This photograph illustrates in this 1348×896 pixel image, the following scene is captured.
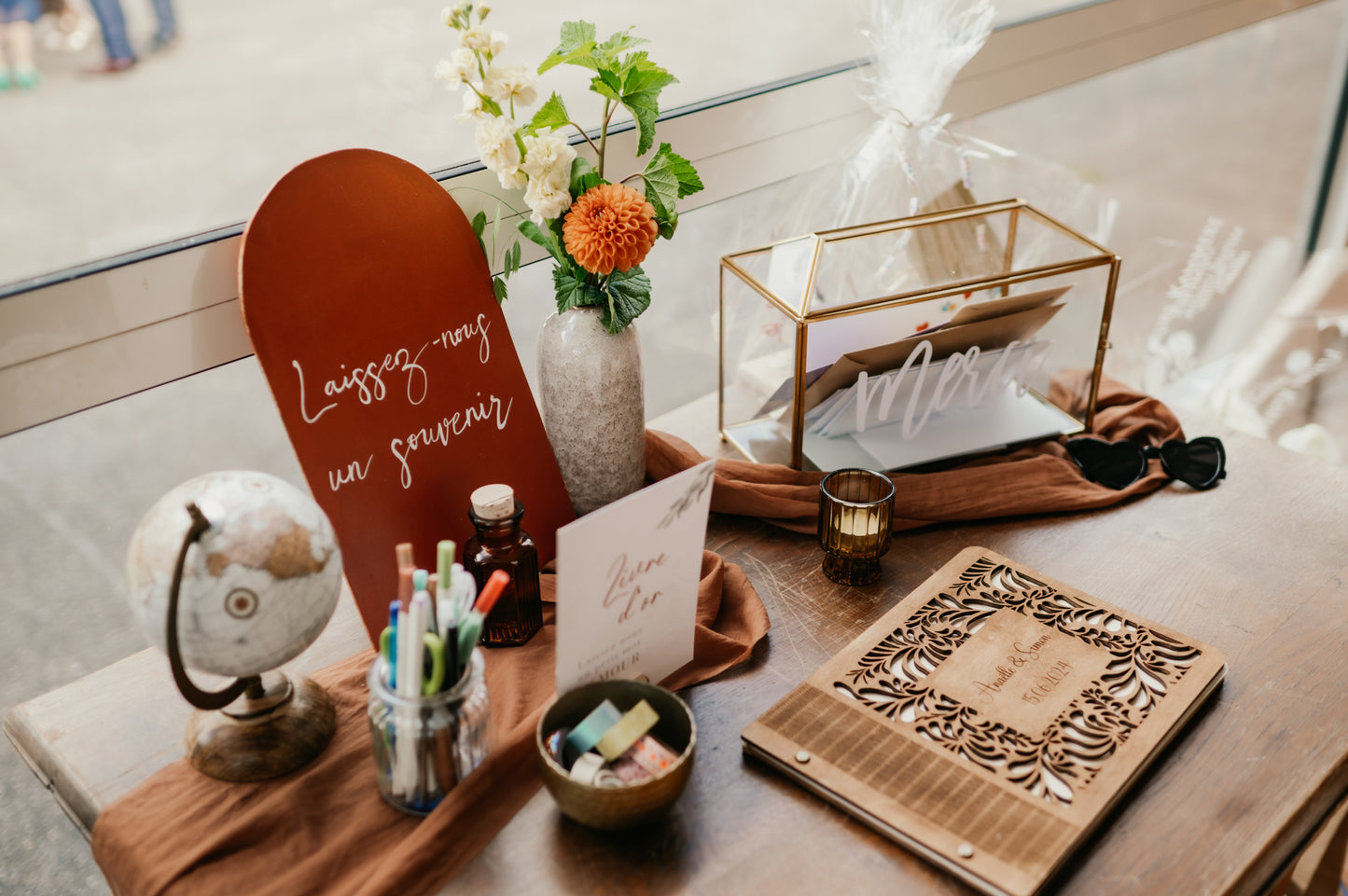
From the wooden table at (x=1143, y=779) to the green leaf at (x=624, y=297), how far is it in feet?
0.92

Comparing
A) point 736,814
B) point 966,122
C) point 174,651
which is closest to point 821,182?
point 966,122

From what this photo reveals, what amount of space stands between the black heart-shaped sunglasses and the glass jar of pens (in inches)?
31.9

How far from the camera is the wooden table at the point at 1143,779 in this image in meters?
0.71

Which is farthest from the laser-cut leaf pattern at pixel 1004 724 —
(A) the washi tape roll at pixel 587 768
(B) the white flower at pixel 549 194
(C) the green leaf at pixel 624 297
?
(B) the white flower at pixel 549 194

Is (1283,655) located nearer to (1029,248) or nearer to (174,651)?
(1029,248)

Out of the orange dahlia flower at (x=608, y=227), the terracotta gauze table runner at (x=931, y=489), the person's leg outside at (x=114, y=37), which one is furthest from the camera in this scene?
the terracotta gauze table runner at (x=931, y=489)

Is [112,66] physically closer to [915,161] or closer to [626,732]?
[626,732]

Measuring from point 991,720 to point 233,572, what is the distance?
599 millimetres

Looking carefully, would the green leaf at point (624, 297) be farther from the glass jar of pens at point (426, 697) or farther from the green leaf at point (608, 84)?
the glass jar of pens at point (426, 697)

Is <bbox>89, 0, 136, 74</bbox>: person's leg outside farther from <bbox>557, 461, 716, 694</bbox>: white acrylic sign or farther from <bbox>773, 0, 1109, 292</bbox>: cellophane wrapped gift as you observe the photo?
<bbox>773, 0, 1109, 292</bbox>: cellophane wrapped gift

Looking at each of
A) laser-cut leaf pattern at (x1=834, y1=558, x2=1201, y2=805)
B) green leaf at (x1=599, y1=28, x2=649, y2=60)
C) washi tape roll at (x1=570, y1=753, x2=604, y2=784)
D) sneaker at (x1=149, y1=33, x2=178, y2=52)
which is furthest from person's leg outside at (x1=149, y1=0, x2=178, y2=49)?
laser-cut leaf pattern at (x1=834, y1=558, x2=1201, y2=805)

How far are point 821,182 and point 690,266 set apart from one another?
223mm

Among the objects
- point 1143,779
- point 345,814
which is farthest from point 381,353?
point 1143,779

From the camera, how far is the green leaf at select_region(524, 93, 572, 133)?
0.92m
